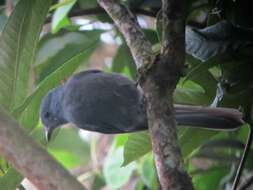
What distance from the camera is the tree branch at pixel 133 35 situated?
4.67 feet

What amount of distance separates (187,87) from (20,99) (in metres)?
0.61

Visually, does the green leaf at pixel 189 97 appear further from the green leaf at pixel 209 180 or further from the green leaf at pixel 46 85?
the green leaf at pixel 209 180

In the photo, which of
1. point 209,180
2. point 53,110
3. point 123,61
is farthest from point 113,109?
point 209,180

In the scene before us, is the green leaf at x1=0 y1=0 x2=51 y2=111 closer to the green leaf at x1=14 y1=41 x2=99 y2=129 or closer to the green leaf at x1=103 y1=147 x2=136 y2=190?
the green leaf at x1=14 y1=41 x2=99 y2=129

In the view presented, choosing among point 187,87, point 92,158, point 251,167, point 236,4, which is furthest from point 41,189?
point 92,158

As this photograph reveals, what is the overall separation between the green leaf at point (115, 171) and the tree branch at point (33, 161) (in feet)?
4.50

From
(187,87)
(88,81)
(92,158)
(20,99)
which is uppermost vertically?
(20,99)

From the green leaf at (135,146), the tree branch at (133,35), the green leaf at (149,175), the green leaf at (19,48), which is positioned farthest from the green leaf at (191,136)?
the tree branch at (133,35)

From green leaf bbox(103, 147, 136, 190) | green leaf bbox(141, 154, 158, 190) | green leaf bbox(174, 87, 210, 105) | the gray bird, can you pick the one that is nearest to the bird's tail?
the gray bird

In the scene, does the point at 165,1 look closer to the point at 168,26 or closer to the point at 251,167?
the point at 168,26

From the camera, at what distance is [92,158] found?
3504mm

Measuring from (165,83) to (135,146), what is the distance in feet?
2.30

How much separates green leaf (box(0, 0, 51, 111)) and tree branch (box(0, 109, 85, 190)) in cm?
57

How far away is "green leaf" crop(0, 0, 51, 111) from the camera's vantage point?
1835 mm
